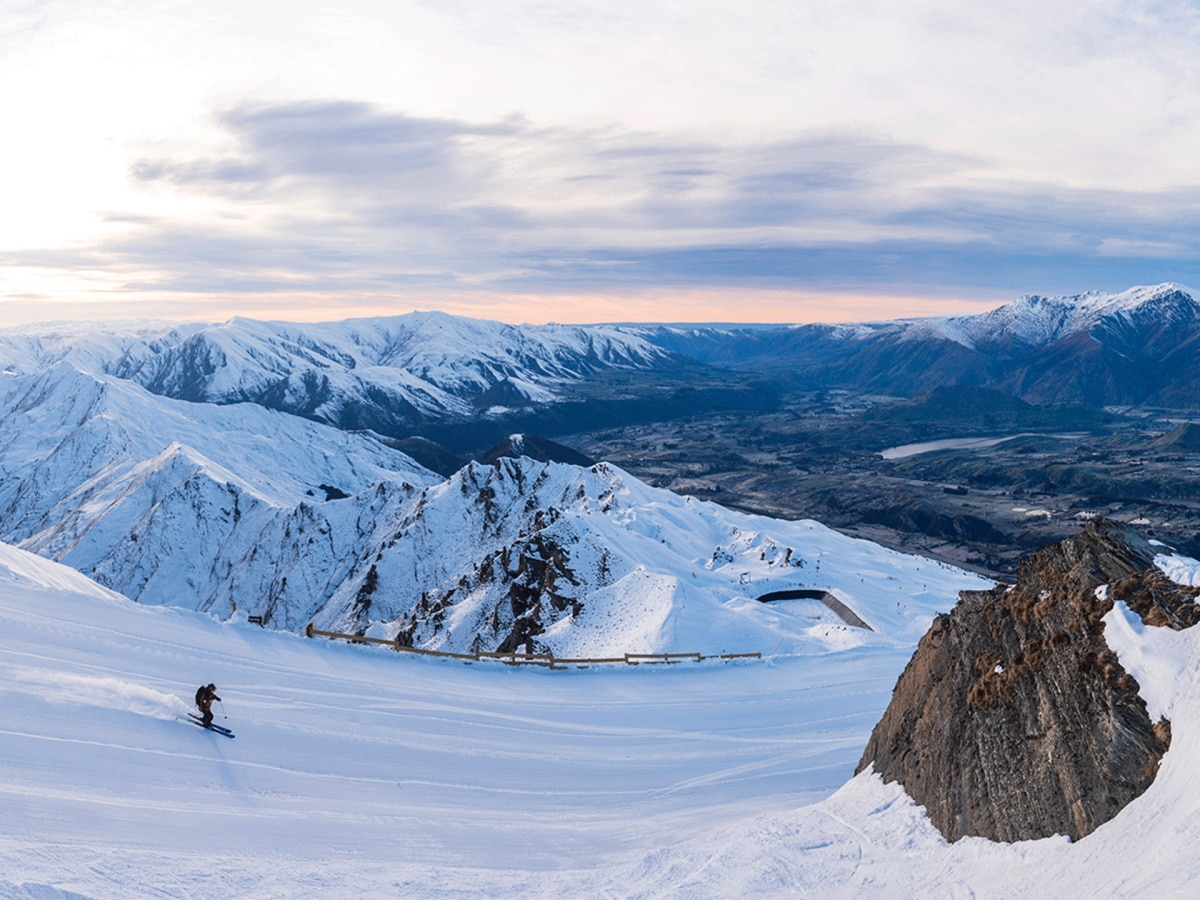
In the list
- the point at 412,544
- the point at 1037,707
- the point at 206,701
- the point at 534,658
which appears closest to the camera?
the point at 1037,707

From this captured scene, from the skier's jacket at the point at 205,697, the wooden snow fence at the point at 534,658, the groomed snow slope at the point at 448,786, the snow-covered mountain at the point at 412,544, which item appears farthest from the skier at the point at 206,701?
the snow-covered mountain at the point at 412,544

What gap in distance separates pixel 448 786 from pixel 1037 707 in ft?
34.7

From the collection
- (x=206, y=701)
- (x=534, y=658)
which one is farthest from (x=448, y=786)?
(x=534, y=658)

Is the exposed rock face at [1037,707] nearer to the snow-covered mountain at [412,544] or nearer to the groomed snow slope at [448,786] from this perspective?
the groomed snow slope at [448,786]

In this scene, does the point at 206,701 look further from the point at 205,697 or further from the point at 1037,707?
the point at 1037,707

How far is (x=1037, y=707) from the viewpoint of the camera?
11258 millimetres

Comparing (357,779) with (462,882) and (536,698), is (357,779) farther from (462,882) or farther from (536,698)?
(536,698)

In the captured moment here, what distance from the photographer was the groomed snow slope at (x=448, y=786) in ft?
32.2

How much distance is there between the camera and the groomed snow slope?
9812 millimetres

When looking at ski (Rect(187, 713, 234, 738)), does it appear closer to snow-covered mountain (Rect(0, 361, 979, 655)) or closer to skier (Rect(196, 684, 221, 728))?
skier (Rect(196, 684, 221, 728))

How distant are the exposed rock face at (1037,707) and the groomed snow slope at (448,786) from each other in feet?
1.13

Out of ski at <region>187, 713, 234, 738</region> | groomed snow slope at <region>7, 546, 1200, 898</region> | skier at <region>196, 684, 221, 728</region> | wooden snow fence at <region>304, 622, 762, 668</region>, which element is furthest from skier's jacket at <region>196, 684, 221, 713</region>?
wooden snow fence at <region>304, 622, 762, 668</region>

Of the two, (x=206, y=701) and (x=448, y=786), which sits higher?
(x=206, y=701)

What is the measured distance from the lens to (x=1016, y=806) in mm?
10633
